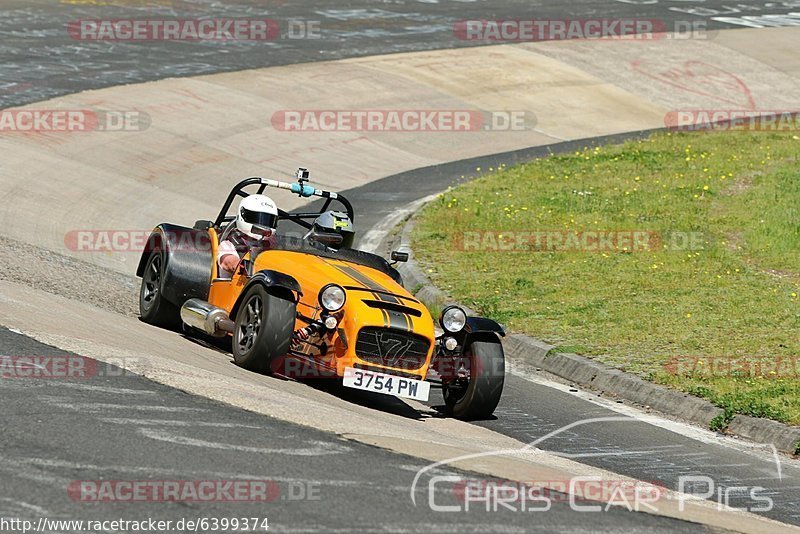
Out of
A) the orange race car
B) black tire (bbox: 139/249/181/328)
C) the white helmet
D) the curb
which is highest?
the white helmet

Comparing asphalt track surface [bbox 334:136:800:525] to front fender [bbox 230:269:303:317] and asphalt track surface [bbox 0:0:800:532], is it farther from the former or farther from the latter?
front fender [bbox 230:269:303:317]

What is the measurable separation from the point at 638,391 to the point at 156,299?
4.83 m

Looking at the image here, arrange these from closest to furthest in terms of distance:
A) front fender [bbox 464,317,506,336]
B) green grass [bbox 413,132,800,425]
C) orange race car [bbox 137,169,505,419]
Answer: orange race car [bbox 137,169,505,419] → front fender [bbox 464,317,506,336] → green grass [bbox 413,132,800,425]

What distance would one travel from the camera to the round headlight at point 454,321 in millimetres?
11047

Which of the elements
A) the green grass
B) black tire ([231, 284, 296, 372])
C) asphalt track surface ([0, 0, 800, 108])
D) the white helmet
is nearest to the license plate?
black tire ([231, 284, 296, 372])

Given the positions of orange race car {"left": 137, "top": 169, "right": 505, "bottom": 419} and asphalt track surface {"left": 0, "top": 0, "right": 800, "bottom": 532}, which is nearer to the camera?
asphalt track surface {"left": 0, "top": 0, "right": 800, "bottom": 532}

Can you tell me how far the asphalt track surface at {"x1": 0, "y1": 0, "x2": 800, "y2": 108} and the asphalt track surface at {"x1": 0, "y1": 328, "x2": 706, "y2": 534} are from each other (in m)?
16.9

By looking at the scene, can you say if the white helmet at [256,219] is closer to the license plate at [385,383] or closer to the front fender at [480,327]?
the front fender at [480,327]

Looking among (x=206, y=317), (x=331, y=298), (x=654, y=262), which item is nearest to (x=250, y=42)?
(x=654, y=262)

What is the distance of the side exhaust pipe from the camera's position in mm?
11641

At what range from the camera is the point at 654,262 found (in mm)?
16672

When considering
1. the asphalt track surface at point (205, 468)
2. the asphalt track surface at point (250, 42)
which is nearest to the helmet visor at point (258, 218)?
the asphalt track surface at point (205, 468)

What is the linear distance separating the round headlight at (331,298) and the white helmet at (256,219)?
197 centimetres

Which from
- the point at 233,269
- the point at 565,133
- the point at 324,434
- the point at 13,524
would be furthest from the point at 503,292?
the point at 565,133
